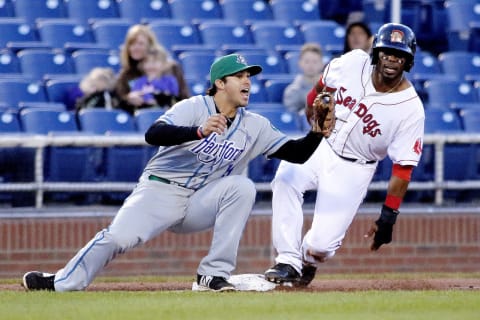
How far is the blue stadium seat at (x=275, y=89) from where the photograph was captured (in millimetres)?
11773

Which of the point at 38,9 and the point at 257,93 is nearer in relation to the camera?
the point at 257,93

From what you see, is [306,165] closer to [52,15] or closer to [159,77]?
[159,77]

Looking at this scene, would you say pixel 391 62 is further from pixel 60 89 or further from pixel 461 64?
pixel 461 64

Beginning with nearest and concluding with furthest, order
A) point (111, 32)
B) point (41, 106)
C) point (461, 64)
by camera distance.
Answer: point (41, 106), point (111, 32), point (461, 64)

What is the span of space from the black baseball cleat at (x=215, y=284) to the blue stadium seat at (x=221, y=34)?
480 cm

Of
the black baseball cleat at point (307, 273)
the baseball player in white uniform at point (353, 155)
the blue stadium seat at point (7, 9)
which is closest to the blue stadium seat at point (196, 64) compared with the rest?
the blue stadium seat at point (7, 9)

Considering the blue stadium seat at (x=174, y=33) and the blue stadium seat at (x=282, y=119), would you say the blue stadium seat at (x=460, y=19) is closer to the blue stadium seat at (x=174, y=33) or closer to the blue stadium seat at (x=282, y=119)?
the blue stadium seat at (x=174, y=33)

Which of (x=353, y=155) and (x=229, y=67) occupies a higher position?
(x=229, y=67)

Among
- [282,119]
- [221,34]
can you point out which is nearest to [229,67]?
[282,119]

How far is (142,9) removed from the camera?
41.9 ft

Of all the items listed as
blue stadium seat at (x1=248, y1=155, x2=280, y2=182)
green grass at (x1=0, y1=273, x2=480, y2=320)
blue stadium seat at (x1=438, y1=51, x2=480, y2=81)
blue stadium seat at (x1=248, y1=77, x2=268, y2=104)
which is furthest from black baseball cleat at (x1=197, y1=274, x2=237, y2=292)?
blue stadium seat at (x1=438, y1=51, x2=480, y2=81)

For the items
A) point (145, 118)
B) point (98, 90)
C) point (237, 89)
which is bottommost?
point (145, 118)

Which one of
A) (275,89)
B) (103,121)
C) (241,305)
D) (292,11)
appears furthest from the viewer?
(292,11)

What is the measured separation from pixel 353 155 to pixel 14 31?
4510 mm
